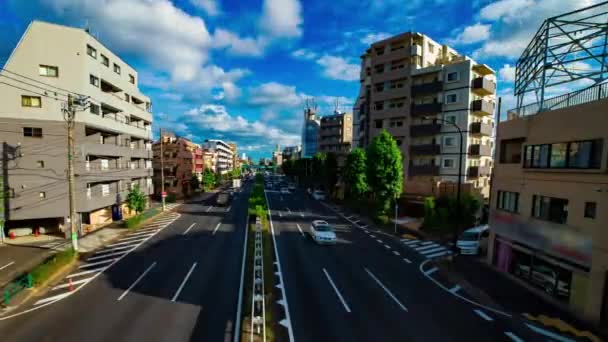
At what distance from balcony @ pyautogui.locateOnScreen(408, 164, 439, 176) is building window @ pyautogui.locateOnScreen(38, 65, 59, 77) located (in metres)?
41.4

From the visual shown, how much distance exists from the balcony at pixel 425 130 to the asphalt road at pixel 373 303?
21577 mm

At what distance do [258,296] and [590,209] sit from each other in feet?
54.0

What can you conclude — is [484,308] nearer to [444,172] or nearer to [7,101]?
[444,172]

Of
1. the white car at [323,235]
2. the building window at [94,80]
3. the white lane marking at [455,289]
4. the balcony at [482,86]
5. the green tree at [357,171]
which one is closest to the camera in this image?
the white lane marking at [455,289]

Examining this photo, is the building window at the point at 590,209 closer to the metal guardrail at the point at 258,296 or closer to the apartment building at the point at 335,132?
the metal guardrail at the point at 258,296

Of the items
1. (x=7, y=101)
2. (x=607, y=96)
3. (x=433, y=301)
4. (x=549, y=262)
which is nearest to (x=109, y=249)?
(x=7, y=101)

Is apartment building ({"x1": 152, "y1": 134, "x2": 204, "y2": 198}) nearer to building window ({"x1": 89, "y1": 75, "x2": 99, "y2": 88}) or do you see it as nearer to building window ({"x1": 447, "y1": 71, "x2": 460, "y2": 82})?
building window ({"x1": 89, "y1": 75, "x2": 99, "y2": 88})

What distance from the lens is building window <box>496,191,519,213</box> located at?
1841 cm

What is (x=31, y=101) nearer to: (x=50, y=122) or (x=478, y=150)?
(x=50, y=122)

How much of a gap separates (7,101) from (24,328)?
66.0 ft

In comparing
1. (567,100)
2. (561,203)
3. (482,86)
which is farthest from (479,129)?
(561,203)

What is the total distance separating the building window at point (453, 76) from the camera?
37.0 meters

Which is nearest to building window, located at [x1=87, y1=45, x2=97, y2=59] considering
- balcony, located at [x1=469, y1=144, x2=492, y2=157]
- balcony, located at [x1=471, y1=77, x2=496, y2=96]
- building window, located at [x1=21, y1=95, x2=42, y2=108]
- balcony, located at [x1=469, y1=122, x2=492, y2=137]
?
building window, located at [x1=21, y1=95, x2=42, y2=108]

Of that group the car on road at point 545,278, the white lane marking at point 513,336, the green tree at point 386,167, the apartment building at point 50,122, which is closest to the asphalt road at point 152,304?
the apartment building at point 50,122
